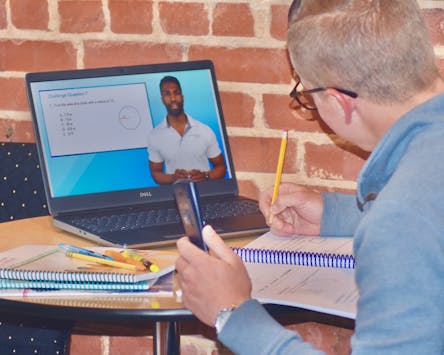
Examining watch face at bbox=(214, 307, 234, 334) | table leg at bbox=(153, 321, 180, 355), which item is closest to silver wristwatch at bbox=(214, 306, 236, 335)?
watch face at bbox=(214, 307, 234, 334)

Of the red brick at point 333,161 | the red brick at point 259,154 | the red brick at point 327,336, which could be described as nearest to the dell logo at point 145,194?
the red brick at point 259,154

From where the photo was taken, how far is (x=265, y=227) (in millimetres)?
1791

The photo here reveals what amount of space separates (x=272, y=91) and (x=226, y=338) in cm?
88

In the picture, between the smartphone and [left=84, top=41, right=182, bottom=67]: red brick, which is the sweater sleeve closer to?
A: the smartphone

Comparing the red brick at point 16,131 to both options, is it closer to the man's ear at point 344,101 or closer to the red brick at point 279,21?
the red brick at point 279,21

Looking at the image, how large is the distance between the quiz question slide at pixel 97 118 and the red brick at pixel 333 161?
1.17ft

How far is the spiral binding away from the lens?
157 cm

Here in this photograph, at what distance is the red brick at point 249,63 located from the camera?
206 centimetres

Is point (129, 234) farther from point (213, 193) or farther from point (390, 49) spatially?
point (390, 49)

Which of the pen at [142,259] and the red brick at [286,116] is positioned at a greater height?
the red brick at [286,116]

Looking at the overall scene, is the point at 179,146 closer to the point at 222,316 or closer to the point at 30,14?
the point at 30,14

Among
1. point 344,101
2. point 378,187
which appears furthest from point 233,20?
point 378,187

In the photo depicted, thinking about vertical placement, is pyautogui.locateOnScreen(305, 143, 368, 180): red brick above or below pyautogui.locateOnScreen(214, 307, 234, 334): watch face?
below

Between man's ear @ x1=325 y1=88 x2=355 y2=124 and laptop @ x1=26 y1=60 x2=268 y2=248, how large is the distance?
1.78ft
